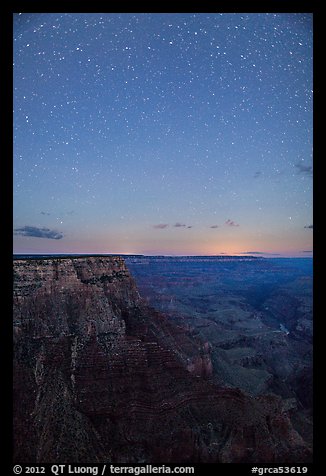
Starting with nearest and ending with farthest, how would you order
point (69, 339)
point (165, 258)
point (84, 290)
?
point (69, 339), point (84, 290), point (165, 258)

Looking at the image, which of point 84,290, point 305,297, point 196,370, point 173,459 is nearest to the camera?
point 173,459
